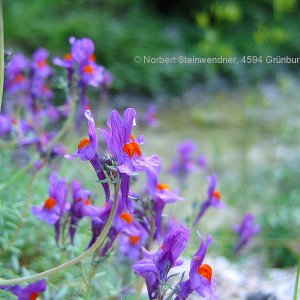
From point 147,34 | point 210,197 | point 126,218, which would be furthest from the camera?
point 147,34

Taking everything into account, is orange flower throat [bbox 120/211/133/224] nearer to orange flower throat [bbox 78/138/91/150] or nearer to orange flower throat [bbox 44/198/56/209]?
orange flower throat [bbox 44/198/56/209]

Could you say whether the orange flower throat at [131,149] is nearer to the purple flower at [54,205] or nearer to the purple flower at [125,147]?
the purple flower at [125,147]

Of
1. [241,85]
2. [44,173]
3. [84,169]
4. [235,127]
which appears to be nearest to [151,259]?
[44,173]

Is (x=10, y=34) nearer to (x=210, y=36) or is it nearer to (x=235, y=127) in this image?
(x=235, y=127)

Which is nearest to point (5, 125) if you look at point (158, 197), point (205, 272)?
point (158, 197)

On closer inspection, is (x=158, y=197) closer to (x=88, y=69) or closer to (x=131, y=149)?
→ (x=131, y=149)

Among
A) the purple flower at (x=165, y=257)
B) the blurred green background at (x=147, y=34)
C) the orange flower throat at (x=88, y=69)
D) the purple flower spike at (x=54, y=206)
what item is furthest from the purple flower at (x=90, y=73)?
the blurred green background at (x=147, y=34)
